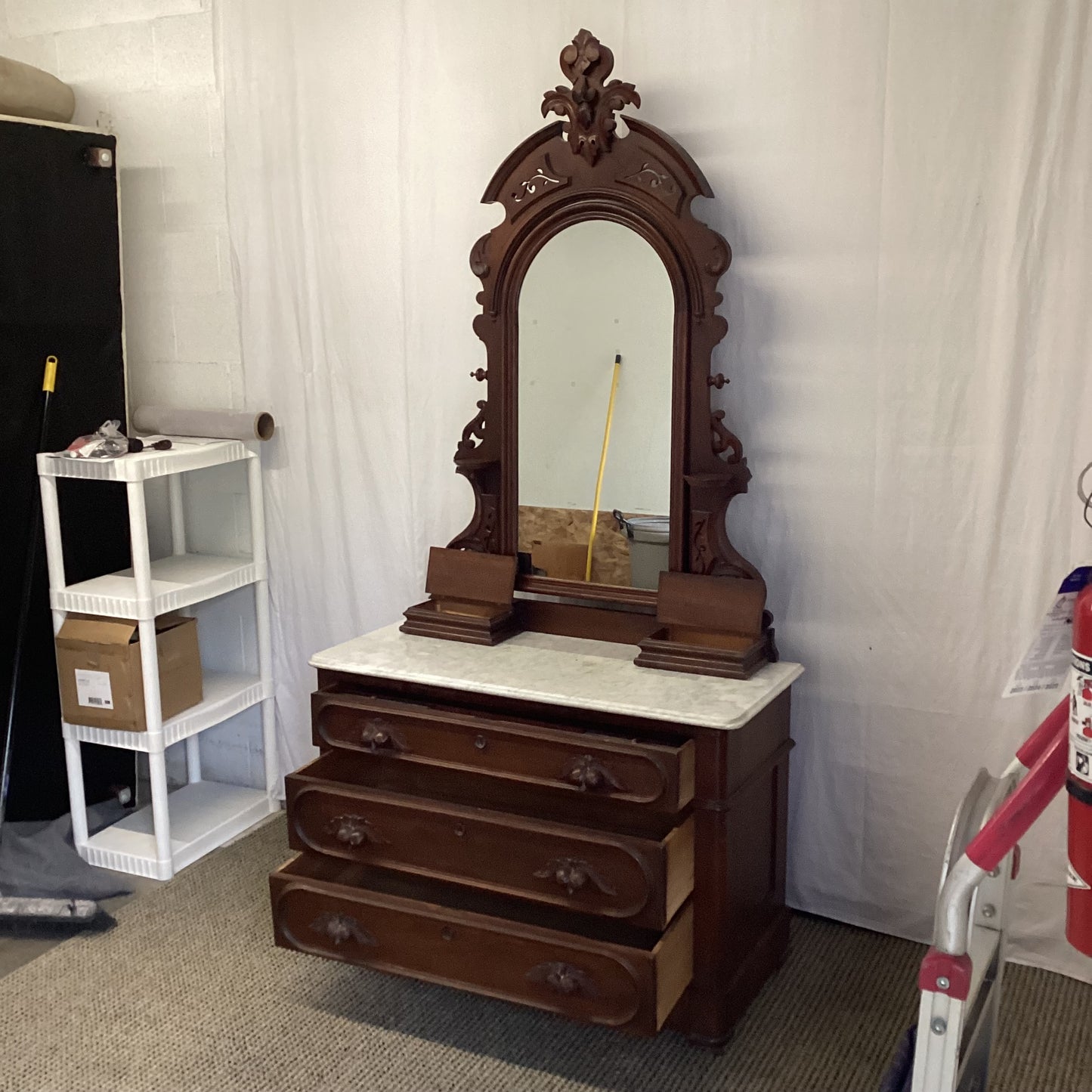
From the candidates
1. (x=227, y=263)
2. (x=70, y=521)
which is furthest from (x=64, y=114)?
(x=70, y=521)

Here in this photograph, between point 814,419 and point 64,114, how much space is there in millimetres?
2066

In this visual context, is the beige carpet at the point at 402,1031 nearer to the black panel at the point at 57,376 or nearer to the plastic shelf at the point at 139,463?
the black panel at the point at 57,376

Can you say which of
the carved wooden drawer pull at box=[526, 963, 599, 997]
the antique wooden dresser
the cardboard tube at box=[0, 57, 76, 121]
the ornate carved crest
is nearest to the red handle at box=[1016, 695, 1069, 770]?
the antique wooden dresser

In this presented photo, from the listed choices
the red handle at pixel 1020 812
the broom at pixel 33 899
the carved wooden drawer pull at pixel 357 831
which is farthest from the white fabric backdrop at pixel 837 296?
the red handle at pixel 1020 812

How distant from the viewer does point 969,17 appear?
2150 mm

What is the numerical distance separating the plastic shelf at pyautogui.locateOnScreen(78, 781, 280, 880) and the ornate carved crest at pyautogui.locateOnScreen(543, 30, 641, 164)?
1895 mm

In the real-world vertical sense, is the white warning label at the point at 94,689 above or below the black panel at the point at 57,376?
below

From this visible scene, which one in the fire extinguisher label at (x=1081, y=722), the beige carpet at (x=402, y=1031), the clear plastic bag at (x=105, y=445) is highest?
the clear plastic bag at (x=105, y=445)

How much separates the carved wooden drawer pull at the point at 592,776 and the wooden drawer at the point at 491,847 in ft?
0.25

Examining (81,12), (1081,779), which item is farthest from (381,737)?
(81,12)

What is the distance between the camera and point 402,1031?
2250 mm

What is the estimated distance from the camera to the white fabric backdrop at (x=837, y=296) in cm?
219

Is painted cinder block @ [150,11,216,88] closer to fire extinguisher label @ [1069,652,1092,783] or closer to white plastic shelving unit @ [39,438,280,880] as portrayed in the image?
white plastic shelving unit @ [39,438,280,880]

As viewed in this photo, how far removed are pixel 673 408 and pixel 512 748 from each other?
0.76m
